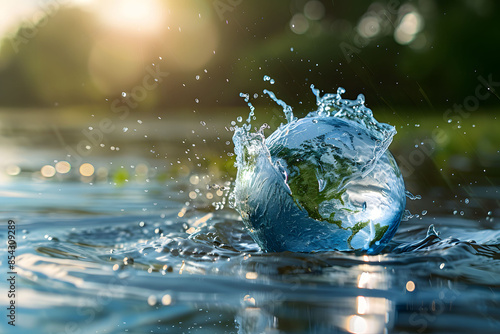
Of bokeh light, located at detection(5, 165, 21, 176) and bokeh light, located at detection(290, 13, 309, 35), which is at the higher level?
bokeh light, located at detection(290, 13, 309, 35)

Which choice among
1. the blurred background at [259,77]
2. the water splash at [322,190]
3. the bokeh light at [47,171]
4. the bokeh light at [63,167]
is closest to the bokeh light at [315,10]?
the blurred background at [259,77]

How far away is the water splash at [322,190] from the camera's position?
12.8 ft

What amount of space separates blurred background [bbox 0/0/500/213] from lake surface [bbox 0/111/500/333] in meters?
3.30

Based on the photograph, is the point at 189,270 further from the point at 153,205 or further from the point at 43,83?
the point at 43,83

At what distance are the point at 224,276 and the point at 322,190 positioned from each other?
821 millimetres

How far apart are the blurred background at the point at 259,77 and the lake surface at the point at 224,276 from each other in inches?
130

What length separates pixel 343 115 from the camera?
491 cm

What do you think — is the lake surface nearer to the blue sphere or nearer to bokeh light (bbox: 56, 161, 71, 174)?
→ the blue sphere

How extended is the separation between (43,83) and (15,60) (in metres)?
4.51

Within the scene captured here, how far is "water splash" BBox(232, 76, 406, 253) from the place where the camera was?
153 inches

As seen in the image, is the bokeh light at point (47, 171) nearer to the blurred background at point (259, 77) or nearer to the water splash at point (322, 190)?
the blurred background at point (259, 77)

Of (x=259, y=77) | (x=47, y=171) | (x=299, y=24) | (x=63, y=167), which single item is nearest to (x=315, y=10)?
(x=299, y=24)

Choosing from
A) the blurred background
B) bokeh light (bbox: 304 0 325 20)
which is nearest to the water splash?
the blurred background

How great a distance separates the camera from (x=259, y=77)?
29.4 metres
